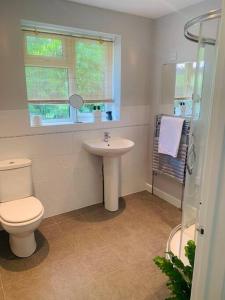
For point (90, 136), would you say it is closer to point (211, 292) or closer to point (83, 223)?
point (83, 223)

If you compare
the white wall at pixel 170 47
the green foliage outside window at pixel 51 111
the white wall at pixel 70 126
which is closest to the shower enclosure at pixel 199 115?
the white wall at pixel 170 47

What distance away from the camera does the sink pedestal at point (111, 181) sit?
2.71 m

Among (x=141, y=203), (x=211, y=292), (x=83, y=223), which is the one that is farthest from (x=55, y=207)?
(x=211, y=292)

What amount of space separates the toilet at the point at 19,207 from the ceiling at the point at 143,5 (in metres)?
1.82

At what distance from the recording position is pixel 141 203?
10.1 feet

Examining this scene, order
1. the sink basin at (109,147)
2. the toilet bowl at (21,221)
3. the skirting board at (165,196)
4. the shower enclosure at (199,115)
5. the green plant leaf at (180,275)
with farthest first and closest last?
1. the skirting board at (165,196)
2. the sink basin at (109,147)
3. the toilet bowl at (21,221)
4. the shower enclosure at (199,115)
5. the green plant leaf at (180,275)

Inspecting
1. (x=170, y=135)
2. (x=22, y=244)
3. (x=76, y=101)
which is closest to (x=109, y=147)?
(x=76, y=101)

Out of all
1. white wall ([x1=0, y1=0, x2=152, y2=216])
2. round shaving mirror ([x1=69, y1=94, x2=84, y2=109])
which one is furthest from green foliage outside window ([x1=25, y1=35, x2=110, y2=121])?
white wall ([x1=0, y1=0, x2=152, y2=216])

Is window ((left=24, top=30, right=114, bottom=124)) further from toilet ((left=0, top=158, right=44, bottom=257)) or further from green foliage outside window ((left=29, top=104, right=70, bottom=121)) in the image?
toilet ((left=0, top=158, right=44, bottom=257))

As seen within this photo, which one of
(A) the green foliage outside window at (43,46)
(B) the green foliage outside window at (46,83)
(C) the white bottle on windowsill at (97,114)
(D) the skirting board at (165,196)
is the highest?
(A) the green foliage outside window at (43,46)

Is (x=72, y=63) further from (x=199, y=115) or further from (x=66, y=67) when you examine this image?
(x=199, y=115)

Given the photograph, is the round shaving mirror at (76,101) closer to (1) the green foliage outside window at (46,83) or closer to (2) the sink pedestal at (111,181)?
(1) the green foliage outside window at (46,83)

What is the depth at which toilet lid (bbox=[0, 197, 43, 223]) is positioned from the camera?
1933 millimetres

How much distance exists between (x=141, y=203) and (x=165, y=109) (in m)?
1.27
